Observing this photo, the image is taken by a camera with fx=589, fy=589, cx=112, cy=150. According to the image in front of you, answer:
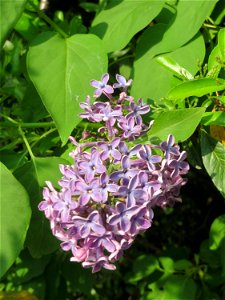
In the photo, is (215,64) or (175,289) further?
(175,289)

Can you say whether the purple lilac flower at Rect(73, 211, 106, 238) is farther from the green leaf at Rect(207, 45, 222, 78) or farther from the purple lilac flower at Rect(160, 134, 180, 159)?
the green leaf at Rect(207, 45, 222, 78)

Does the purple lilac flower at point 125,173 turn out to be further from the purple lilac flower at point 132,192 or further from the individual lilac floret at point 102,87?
the individual lilac floret at point 102,87

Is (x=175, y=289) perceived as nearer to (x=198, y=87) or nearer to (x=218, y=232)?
(x=218, y=232)

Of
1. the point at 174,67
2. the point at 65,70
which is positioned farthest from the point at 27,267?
the point at 174,67

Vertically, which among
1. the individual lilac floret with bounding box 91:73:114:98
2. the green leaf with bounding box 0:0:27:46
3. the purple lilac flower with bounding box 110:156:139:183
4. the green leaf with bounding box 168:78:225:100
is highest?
the green leaf with bounding box 0:0:27:46

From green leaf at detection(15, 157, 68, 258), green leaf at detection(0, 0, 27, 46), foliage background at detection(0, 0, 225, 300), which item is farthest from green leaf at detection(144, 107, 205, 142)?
green leaf at detection(0, 0, 27, 46)

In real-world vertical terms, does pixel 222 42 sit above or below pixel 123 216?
above

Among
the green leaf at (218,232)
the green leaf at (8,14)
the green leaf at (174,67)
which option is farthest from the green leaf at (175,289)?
the green leaf at (8,14)
